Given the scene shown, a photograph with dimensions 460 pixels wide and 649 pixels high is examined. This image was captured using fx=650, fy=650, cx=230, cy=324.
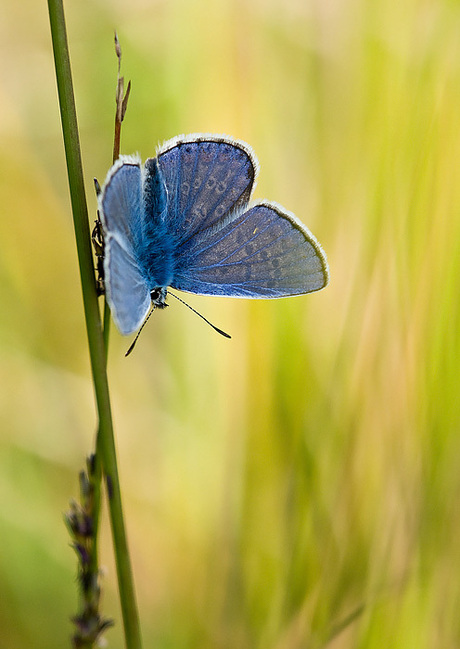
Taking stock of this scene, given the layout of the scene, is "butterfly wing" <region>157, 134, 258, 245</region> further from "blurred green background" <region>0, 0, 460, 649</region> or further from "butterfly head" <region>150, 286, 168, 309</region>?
"blurred green background" <region>0, 0, 460, 649</region>

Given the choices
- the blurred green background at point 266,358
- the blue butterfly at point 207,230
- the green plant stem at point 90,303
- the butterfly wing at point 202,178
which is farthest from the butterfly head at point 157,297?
the blurred green background at point 266,358

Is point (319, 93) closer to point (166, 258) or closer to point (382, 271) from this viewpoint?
point (382, 271)

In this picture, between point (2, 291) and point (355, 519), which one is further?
point (2, 291)

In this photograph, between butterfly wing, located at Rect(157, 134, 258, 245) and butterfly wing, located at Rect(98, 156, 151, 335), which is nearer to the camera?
butterfly wing, located at Rect(98, 156, 151, 335)

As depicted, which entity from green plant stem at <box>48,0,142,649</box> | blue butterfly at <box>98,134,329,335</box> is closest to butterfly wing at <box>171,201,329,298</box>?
blue butterfly at <box>98,134,329,335</box>

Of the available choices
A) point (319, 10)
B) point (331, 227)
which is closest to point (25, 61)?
point (319, 10)

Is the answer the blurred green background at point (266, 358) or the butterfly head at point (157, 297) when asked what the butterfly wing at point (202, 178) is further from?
the blurred green background at point (266, 358)
